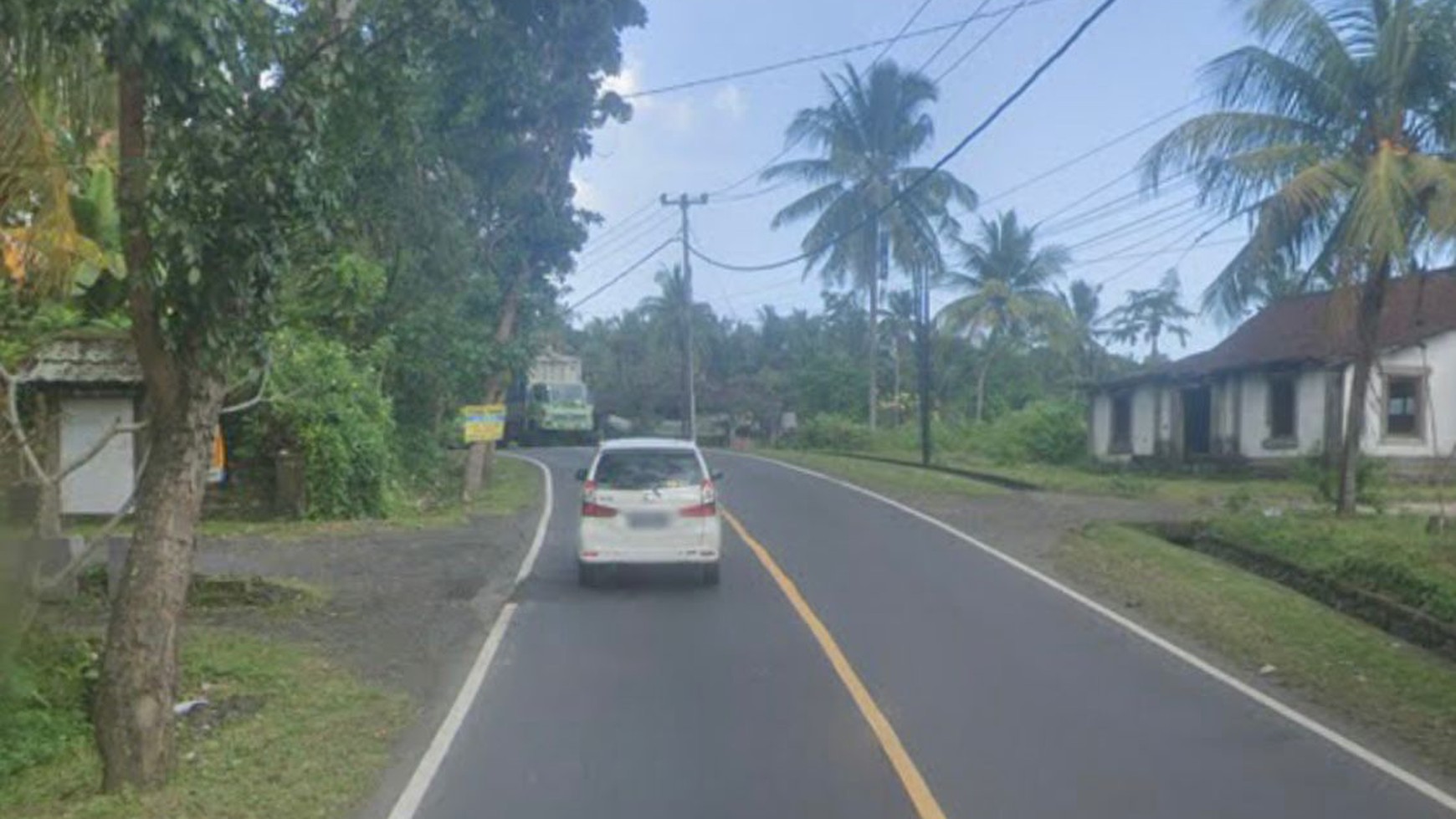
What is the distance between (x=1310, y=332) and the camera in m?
32.9

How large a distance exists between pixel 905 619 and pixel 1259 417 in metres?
22.9

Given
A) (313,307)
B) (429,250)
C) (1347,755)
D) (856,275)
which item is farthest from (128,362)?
(856,275)

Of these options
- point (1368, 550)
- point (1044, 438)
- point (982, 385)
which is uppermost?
point (982, 385)

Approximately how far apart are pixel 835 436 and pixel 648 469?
33.8m

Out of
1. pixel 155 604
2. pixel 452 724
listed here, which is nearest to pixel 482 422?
pixel 452 724

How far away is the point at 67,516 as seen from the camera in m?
20.7

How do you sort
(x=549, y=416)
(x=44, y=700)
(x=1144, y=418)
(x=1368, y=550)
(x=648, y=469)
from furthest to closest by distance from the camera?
(x=549, y=416) → (x=1144, y=418) → (x=1368, y=550) → (x=648, y=469) → (x=44, y=700)

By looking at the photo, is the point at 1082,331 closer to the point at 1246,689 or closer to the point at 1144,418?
the point at 1144,418

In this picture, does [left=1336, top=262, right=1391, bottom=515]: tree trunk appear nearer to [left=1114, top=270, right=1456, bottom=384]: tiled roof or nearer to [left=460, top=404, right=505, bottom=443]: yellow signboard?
[left=1114, top=270, right=1456, bottom=384]: tiled roof

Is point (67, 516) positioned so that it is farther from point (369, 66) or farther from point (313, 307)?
point (369, 66)

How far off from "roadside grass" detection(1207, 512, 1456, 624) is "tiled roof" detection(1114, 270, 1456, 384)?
359 inches

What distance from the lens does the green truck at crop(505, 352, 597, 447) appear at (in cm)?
5588

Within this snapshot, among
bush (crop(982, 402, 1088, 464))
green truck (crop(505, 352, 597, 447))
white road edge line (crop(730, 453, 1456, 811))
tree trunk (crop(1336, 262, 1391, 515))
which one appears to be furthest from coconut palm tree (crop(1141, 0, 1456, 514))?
green truck (crop(505, 352, 597, 447))

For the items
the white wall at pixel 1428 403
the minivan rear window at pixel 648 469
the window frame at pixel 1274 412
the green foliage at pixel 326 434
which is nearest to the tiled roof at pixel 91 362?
the green foliage at pixel 326 434
